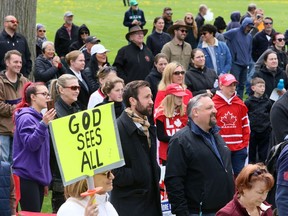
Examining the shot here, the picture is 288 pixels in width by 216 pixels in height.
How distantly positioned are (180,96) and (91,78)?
10.7ft

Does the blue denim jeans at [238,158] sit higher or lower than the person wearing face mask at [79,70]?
lower

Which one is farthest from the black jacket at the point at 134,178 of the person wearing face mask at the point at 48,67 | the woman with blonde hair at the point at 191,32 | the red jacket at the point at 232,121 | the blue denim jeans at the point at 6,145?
the woman with blonde hair at the point at 191,32

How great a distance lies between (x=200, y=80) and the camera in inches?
498

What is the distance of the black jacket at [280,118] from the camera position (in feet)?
28.7

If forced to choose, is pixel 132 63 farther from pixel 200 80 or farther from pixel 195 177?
pixel 195 177

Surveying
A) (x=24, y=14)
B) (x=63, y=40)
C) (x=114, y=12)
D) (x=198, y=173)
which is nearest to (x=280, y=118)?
(x=198, y=173)

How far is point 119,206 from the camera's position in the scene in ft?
26.0

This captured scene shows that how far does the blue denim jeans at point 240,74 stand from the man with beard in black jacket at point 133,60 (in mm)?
4263

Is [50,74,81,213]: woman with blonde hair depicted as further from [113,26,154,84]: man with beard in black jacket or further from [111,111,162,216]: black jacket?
[113,26,154,84]: man with beard in black jacket

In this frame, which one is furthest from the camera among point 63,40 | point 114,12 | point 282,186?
point 114,12

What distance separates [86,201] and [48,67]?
809 centimetres

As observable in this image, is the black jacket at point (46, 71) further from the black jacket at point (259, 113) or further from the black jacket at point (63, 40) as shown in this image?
the black jacket at point (63, 40)

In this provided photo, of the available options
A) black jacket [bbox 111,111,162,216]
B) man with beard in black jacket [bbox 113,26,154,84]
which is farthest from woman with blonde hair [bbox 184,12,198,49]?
black jacket [bbox 111,111,162,216]

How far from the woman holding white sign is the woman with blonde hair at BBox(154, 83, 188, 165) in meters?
3.74
